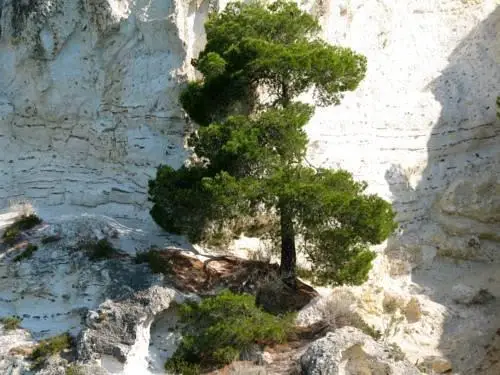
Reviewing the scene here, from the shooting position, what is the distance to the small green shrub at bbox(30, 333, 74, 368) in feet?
48.2

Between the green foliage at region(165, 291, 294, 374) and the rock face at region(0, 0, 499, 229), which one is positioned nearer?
the green foliage at region(165, 291, 294, 374)

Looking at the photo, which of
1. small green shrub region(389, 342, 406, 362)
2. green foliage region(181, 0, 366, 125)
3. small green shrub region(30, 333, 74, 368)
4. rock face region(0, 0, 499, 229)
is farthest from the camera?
rock face region(0, 0, 499, 229)

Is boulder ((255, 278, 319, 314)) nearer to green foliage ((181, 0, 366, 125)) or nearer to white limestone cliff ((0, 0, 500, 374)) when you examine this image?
white limestone cliff ((0, 0, 500, 374))

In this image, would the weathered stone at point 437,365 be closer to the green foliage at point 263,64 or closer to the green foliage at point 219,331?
the green foliage at point 219,331

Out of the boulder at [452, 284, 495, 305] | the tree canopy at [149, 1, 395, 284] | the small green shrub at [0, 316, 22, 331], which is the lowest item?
the small green shrub at [0, 316, 22, 331]

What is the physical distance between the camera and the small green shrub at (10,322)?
1555 centimetres

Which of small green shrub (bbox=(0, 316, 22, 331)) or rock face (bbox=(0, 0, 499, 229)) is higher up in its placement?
rock face (bbox=(0, 0, 499, 229))

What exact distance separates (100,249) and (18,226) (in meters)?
1.95

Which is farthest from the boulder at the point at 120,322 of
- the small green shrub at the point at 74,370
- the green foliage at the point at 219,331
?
the green foliage at the point at 219,331

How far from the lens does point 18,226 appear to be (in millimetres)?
17516

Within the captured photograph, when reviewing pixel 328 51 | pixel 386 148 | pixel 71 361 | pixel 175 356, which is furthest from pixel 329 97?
pixel 71 361

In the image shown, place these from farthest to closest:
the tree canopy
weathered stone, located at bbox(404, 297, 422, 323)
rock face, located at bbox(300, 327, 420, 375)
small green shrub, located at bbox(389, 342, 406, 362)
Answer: weathered stone, located at bbox(404, 297, 422, 323) < the tree canopy < small green shrub, located at bbox(389, 342, 406, 362) < rock face, located at bbox(300, 327, 420, 375)

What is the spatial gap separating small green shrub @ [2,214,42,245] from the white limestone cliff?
0.45 meters

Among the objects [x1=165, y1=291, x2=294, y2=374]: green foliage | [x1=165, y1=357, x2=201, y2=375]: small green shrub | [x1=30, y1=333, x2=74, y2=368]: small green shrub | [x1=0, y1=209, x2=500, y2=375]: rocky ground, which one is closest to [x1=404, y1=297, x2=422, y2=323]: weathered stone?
[x1=0, y1=209, x2=500, y2=375]: rocky ground
